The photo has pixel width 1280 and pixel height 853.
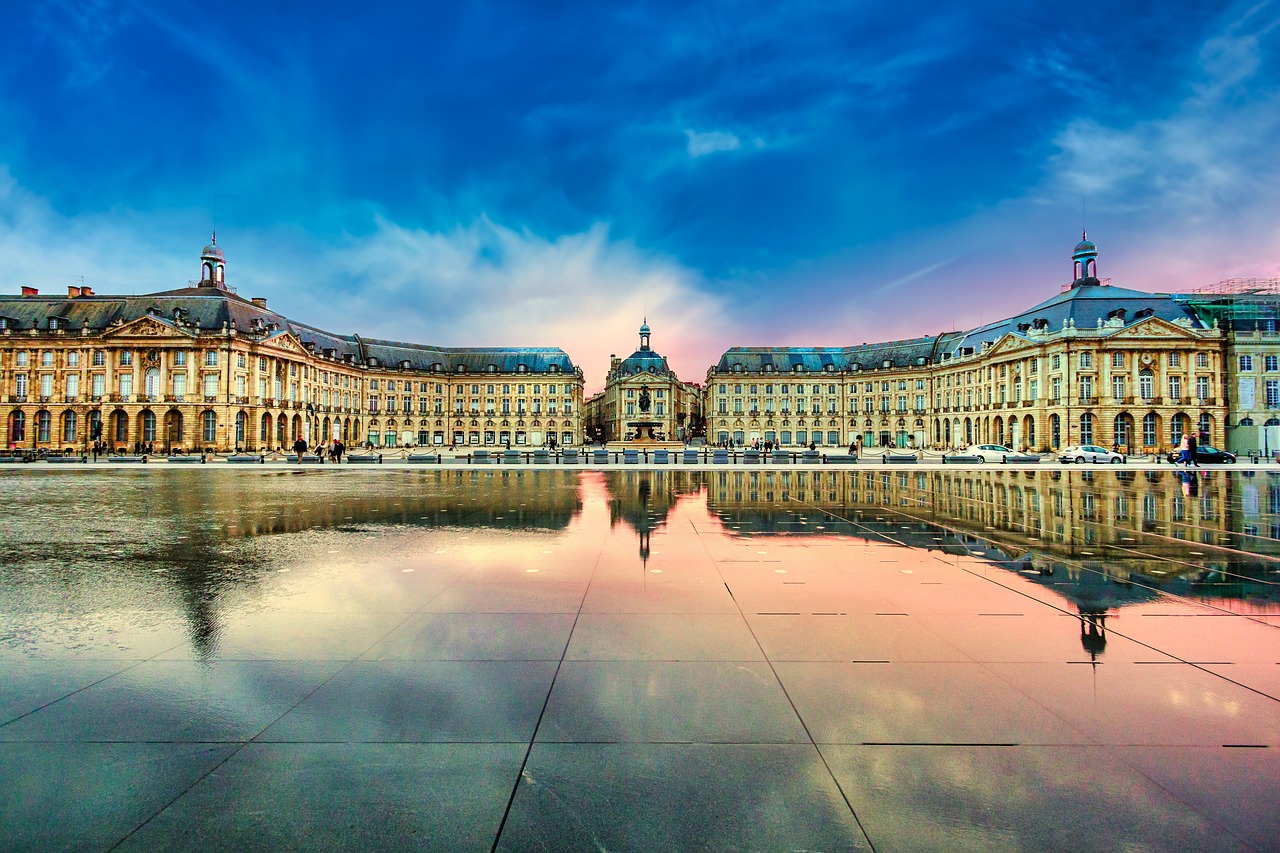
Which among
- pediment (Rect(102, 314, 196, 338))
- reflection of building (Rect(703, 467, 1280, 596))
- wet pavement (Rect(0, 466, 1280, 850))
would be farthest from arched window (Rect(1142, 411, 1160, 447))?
pediment (Rect(102, 314, 196, 338))

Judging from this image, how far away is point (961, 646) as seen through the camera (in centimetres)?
625

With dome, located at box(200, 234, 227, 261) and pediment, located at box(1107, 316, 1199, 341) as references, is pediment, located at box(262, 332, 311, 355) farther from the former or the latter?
Result: pediment, located at box(1107, 316, 1199, 341)

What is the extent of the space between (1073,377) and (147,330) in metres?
104

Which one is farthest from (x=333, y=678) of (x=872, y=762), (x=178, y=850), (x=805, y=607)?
(x=805, y=607)

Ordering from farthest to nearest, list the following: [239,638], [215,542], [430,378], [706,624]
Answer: [430,378]
[215,542]
[706,624]
[239,638]

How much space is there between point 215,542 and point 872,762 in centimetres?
1296

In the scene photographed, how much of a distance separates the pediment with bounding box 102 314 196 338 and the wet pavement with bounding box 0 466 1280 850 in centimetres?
7270

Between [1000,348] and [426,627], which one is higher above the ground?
[1000,348]

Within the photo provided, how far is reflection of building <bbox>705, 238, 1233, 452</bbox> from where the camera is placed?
223 feet

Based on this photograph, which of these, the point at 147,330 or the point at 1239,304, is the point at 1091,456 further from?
the point at 147,330

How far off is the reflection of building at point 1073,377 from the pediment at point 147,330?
80.9m

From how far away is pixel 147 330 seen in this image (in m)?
70.5

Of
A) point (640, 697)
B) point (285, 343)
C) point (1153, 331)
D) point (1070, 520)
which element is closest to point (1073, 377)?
point (1153, 331)

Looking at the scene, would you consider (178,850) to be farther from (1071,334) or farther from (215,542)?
(1071,334)
